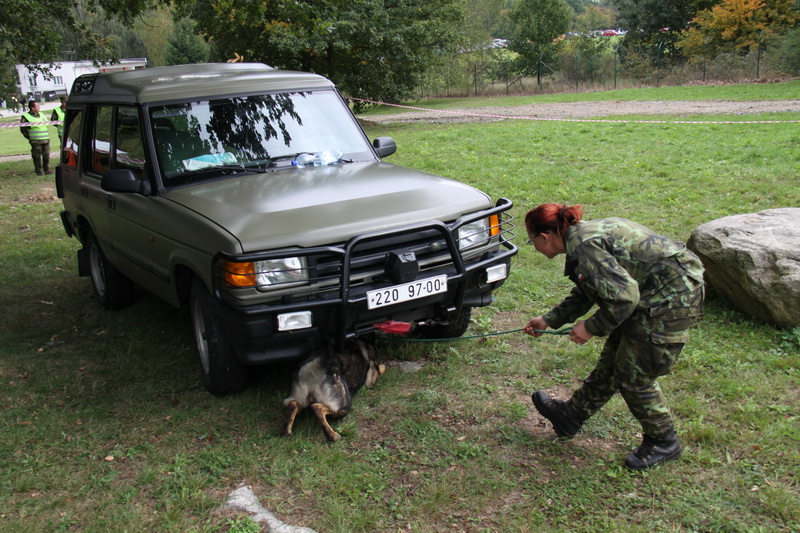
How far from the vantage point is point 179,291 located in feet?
15.3

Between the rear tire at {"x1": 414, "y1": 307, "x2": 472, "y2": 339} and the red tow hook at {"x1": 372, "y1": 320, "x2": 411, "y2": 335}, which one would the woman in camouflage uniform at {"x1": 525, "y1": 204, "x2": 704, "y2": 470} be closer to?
the red tow hook at {"x1": 372, "y1": 320, "x2": 411, "y2": 335}

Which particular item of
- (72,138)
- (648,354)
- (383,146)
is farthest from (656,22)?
(648,354)

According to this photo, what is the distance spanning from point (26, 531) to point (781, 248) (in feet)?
17.0

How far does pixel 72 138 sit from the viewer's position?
21.6 feet

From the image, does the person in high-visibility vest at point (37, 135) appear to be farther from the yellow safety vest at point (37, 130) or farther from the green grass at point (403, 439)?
the green grass at point (403, 439)

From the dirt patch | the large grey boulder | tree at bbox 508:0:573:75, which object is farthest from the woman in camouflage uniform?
tree at bbox 508:0:573:75

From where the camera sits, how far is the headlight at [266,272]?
378 centimetres

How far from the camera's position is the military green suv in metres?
3.87

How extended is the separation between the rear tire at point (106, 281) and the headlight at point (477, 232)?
3477 mm

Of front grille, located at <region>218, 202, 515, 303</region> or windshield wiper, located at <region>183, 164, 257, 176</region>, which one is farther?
windshield wiper, located at <region>183, 164, 257, 176</region>

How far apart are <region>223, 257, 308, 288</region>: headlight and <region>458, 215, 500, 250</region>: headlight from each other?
1.13 metres

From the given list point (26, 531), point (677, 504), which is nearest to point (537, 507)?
point (677, 504)

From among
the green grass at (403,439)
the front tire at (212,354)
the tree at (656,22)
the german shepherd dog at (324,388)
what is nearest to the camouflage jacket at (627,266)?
the green grass at (403,439)

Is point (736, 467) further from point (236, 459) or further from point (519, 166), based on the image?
point (519, 166)
